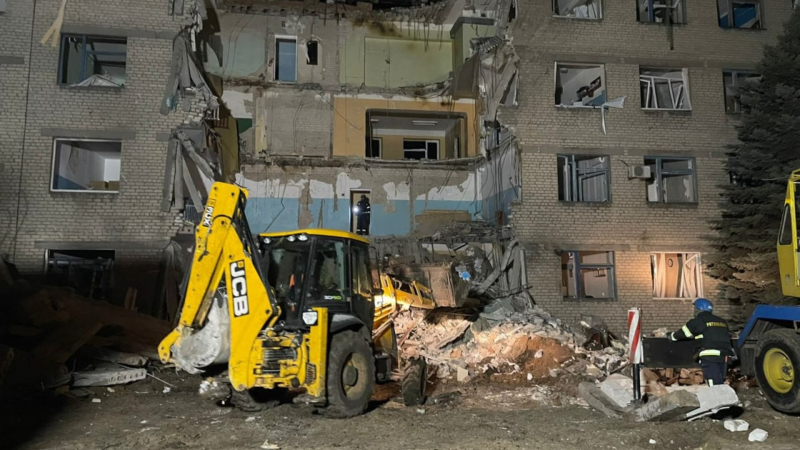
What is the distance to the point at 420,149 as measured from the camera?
21.6 meters

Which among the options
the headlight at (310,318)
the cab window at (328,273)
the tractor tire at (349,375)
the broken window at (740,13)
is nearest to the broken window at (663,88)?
the broken window at (740,13)

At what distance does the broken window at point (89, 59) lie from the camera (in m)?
13.8

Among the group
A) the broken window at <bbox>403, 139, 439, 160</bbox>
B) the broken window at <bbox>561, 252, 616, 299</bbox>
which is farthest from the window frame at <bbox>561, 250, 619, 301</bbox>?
the broken window at <bbox>403, 139, 439, 160</bbox>

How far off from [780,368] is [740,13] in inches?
544

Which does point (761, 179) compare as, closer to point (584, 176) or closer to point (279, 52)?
point (584, 176)

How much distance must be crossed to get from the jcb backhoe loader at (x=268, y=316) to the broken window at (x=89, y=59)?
977 centimetres

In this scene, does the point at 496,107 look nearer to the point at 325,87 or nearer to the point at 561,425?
the point at 325,87

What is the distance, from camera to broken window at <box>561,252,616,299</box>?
14859 mm

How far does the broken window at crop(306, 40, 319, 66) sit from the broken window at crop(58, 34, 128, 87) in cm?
607

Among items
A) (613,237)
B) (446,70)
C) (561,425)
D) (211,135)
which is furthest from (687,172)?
(211,135)

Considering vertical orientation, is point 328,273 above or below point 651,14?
below

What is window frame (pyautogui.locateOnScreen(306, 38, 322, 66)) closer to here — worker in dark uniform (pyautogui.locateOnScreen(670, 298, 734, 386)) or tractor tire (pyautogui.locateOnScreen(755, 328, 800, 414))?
worker in dark uniform (pyautogui.locateOnScreen(670, 298, 734, 386))

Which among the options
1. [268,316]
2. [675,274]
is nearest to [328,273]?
[268,316]

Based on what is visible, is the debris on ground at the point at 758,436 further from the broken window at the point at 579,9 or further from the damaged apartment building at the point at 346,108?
the broken window at the point at 579,9
